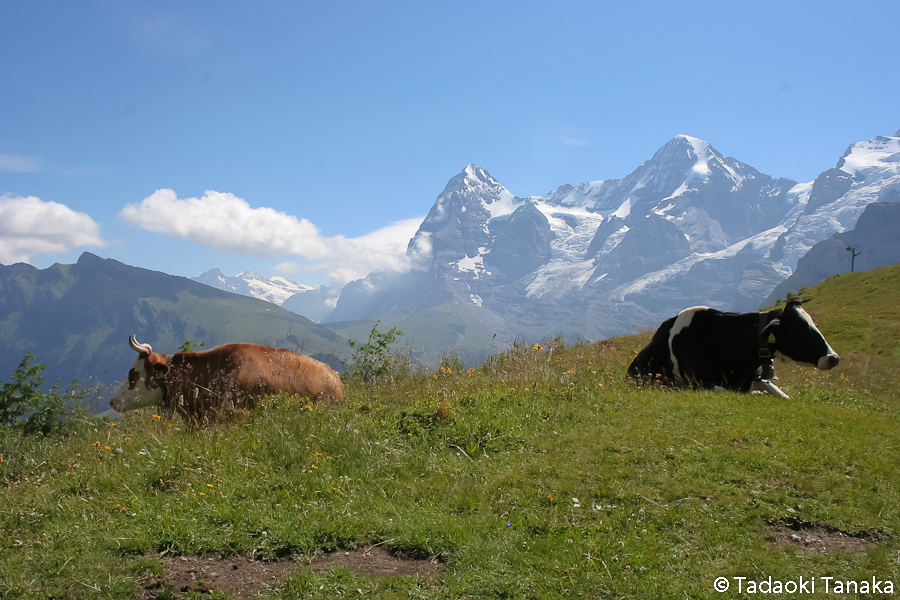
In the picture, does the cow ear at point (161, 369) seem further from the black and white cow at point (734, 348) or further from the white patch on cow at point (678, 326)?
the white patch on cow at point (678, 326)

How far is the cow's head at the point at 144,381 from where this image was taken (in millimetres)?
9648

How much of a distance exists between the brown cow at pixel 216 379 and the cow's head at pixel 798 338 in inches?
321

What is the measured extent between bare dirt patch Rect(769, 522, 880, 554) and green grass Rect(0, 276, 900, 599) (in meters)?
0.09

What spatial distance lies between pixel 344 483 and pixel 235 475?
4.24 ft

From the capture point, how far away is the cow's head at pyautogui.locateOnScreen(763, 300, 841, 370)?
9047 mm

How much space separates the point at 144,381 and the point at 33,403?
3060 mm

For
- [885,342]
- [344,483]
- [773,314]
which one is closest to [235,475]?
[344,483]

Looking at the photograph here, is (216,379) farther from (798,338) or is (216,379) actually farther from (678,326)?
(798,338)

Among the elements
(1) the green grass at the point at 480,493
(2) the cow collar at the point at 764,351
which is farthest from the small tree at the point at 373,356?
(2) the cow collar at the point at 764,351

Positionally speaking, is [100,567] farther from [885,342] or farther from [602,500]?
[885,342]

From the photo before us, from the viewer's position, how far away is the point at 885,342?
84.7 feet

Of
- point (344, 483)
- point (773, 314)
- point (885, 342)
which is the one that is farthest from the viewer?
point (885, 342)

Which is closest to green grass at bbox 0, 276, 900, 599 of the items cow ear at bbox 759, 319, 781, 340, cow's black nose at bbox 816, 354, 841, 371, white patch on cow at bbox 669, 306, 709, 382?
cow's black nose at bbox 816, 354, 841, 371

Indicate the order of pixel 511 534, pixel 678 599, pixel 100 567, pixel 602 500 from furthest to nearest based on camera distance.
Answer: pixel 602 500, pixel 511 534, pixel 100 567, pixel 678 599
